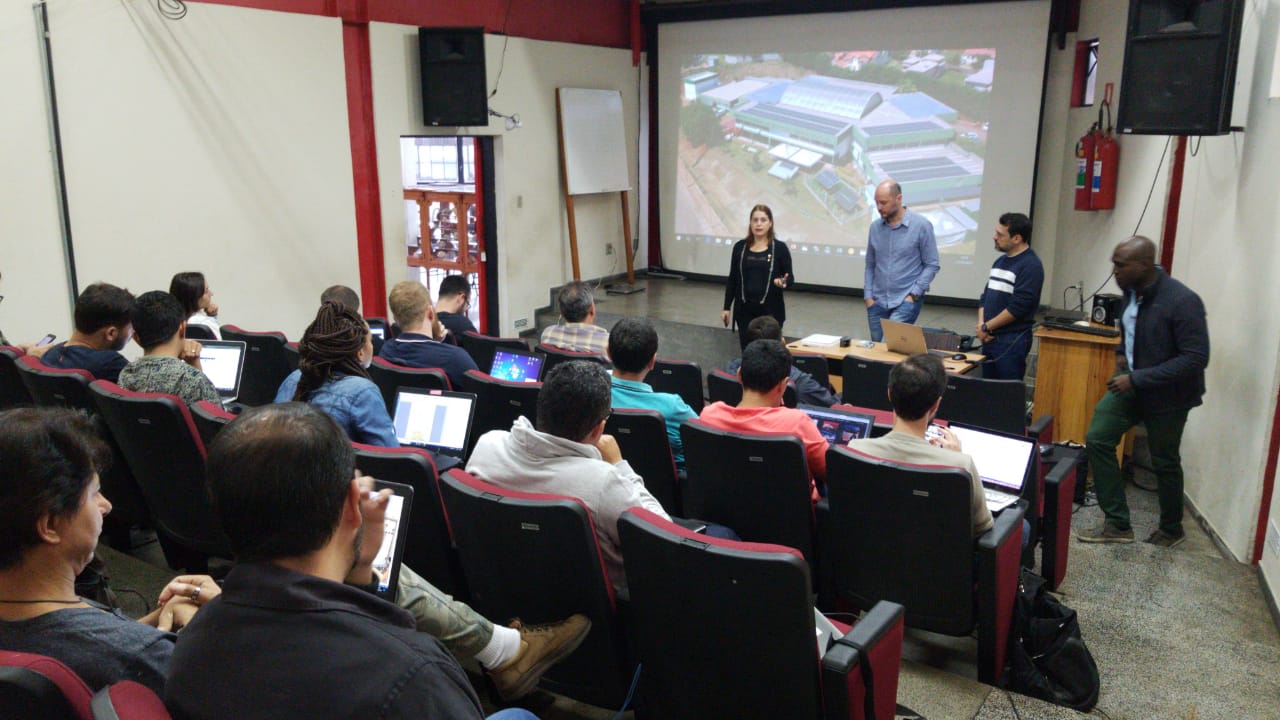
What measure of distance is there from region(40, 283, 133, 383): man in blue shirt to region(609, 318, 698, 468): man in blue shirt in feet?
6.74

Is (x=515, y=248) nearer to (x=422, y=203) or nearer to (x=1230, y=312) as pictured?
(x=422, y=203)

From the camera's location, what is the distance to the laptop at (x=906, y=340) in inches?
212

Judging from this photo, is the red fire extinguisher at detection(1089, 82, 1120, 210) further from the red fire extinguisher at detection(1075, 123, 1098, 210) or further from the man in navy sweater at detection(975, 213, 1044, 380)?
the man in navy sweater at detection(975, 213, 1044, 380)

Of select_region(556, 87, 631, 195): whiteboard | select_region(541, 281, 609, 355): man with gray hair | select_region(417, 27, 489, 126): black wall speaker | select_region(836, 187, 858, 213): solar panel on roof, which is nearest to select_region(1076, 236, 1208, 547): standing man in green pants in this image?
select_region(541, 281, 609, 355): man with gray hair

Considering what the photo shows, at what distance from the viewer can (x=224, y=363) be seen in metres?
4.48

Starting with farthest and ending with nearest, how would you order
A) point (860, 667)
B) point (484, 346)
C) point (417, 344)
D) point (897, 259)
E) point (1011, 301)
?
point (897, 259) → point (1011, 301) → point (484, 346) → point (417, 344) → point (860, 667)

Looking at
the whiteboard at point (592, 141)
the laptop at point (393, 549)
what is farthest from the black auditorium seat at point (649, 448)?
the whiteboard at point (592, 141)

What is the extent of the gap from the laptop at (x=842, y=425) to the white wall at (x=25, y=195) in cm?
492

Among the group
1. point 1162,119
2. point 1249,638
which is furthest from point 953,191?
point 1249,638

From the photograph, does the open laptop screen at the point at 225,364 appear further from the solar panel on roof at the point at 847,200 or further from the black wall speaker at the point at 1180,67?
the solar panel on roof at the point at 847,200

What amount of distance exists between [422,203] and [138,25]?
3.17 metres

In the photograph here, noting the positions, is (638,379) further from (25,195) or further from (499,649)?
(25,195)

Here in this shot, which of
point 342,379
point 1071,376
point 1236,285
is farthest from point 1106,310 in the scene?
point 342,379

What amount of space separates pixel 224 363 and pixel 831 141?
6.70 m
